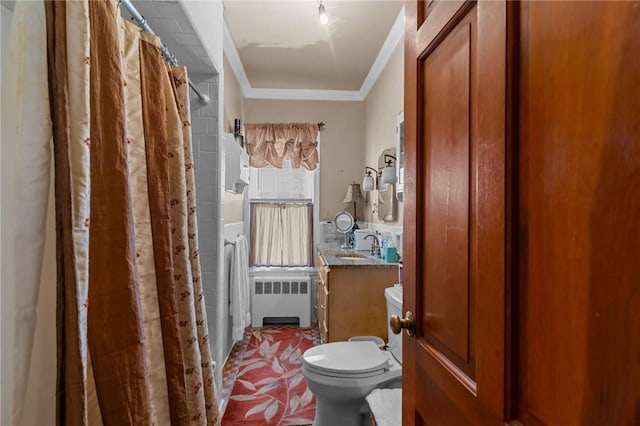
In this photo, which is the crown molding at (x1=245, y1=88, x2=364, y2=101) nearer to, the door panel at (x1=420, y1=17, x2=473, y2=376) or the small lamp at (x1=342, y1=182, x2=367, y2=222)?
the small lamp at (x1=342, y1=182, x2=367, y2=222)

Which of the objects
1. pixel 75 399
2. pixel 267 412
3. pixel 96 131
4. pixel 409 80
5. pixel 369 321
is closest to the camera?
pixel 75 399

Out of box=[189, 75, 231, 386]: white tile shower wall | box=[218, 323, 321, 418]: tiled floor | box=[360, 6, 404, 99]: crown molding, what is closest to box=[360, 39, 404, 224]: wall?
box=[360, 6, 404, 99]: crown molding

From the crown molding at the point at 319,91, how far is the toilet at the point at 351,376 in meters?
2.04

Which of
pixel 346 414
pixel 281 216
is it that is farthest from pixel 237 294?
pixel 346 414

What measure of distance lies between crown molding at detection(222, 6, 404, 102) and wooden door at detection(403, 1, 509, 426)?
1.94 m

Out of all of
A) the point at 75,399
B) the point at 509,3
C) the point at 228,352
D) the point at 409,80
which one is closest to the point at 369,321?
the point at 228,352

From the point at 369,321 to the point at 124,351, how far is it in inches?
79.4

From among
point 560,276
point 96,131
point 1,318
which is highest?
point 96,131

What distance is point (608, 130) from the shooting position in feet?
1.40

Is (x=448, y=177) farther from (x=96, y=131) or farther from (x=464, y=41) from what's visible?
(x=96, y=131)

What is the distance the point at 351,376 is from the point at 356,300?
923 mm

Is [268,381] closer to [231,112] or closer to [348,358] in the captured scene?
[348,358]

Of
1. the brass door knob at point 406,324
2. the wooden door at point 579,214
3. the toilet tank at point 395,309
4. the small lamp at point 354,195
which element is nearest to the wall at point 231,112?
the small lamp at point 354,195

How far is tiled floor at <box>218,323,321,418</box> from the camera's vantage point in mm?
2322
